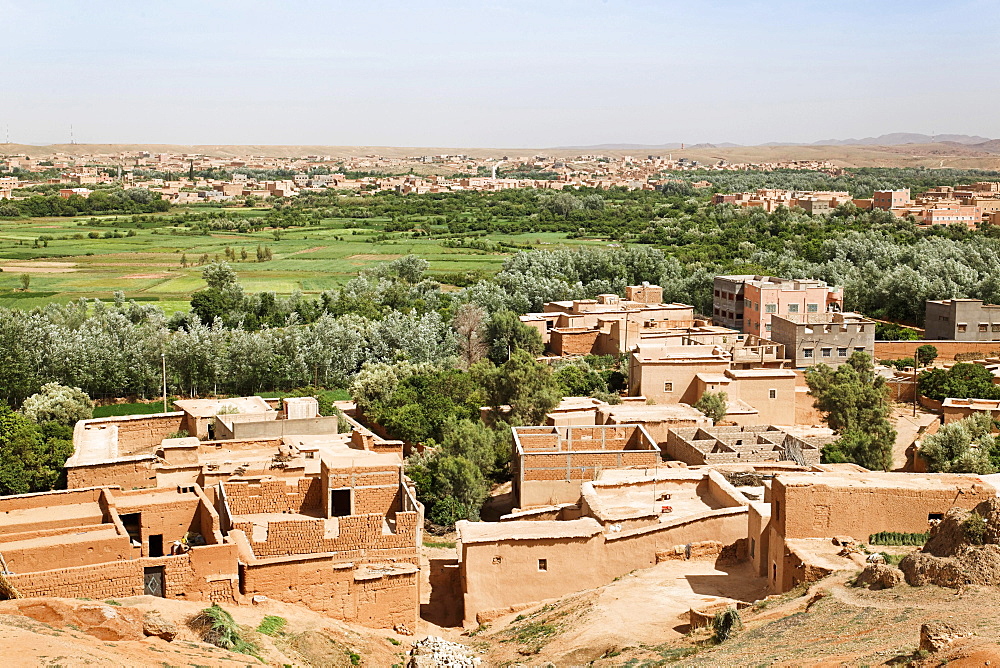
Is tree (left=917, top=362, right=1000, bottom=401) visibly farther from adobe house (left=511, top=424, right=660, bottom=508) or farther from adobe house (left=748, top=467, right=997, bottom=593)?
adobe house (left=748, top=467, right=997, bottom=593)

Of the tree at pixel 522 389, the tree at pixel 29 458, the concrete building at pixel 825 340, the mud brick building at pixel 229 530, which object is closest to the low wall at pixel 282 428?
the mud brick building at pixel 229 530

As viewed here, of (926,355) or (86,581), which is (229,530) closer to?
(86,581)

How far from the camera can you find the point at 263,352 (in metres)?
31.9

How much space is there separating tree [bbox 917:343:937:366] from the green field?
25510 mm

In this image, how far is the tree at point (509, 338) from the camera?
35781 mm

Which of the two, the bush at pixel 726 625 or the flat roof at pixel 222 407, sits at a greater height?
the bush at pixel 726 625

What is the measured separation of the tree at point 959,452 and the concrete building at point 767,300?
50.3 feet

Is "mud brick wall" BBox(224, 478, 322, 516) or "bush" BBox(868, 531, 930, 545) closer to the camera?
"bush" BBox(868, 531, 930, 545)

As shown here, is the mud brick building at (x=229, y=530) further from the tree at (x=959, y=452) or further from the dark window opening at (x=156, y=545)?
the tree at (x=959, y=452)

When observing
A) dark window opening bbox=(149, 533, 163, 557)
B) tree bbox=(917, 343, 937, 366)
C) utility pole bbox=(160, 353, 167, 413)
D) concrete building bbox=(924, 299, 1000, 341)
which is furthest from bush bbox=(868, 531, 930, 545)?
concrete building bbox=(924, 299, 1000, 341)

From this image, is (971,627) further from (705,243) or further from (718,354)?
(705,243)

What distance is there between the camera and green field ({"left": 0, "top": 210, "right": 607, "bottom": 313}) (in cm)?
5194

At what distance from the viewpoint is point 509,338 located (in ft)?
119

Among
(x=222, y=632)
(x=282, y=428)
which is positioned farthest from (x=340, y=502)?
(x=282, y=428)
